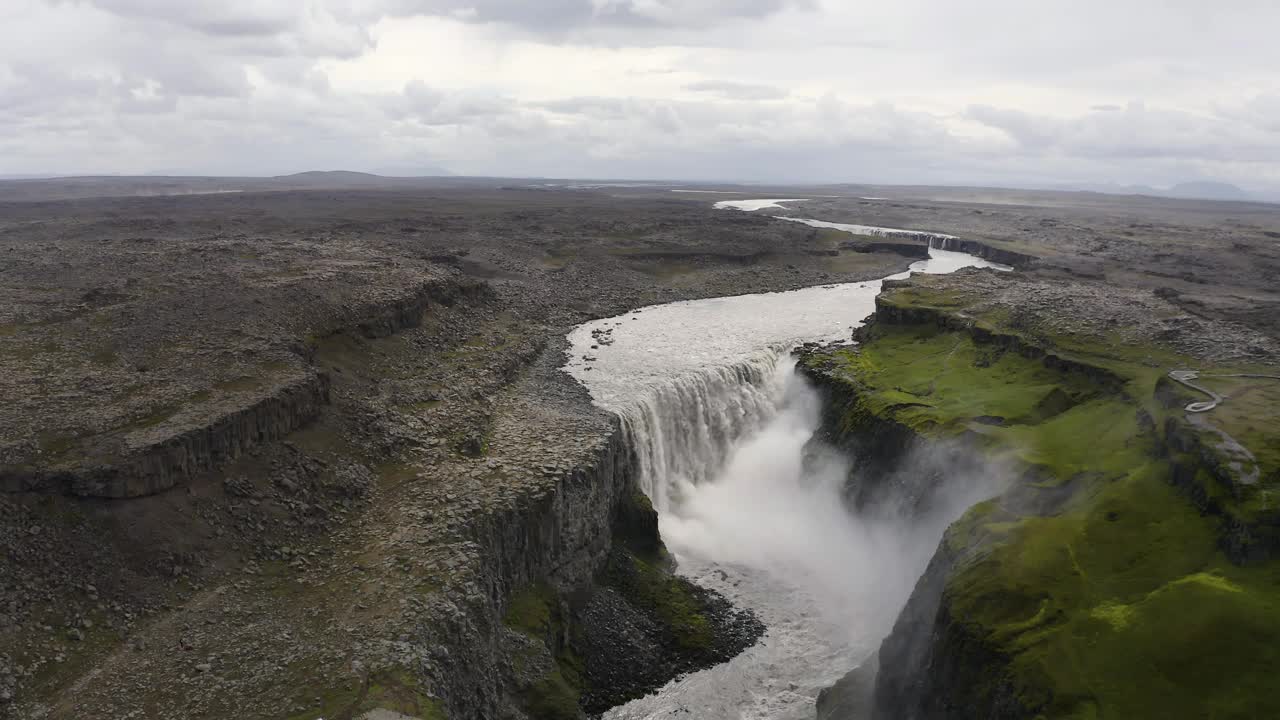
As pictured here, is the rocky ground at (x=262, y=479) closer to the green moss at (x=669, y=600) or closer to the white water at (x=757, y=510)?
the green moss at (x=669, y=600)

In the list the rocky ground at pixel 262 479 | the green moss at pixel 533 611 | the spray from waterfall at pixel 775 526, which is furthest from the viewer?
the spray from waterfall at pixel 775 526

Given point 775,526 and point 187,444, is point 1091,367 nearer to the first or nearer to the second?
point 775,526

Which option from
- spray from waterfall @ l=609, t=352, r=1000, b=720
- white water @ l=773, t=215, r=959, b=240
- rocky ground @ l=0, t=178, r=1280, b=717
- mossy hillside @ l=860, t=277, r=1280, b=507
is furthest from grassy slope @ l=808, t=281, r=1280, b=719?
white water @ l=773, t=215, r=959, b=240

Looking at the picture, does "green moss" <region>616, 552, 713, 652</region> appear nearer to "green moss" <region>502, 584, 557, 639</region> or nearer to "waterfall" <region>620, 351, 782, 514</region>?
"green moss" <region>502, 584, 557, 639</region>

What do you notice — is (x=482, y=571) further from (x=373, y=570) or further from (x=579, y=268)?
(x=579, y=268)

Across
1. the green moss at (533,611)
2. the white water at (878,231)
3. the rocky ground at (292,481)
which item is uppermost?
the white water at (878,231)

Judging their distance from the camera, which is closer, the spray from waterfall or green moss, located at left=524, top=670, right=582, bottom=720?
green moss, located at left=524, top=670, right=582, bottom=720

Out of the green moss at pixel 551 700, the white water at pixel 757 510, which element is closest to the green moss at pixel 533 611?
the green moss at pixel 551 700
